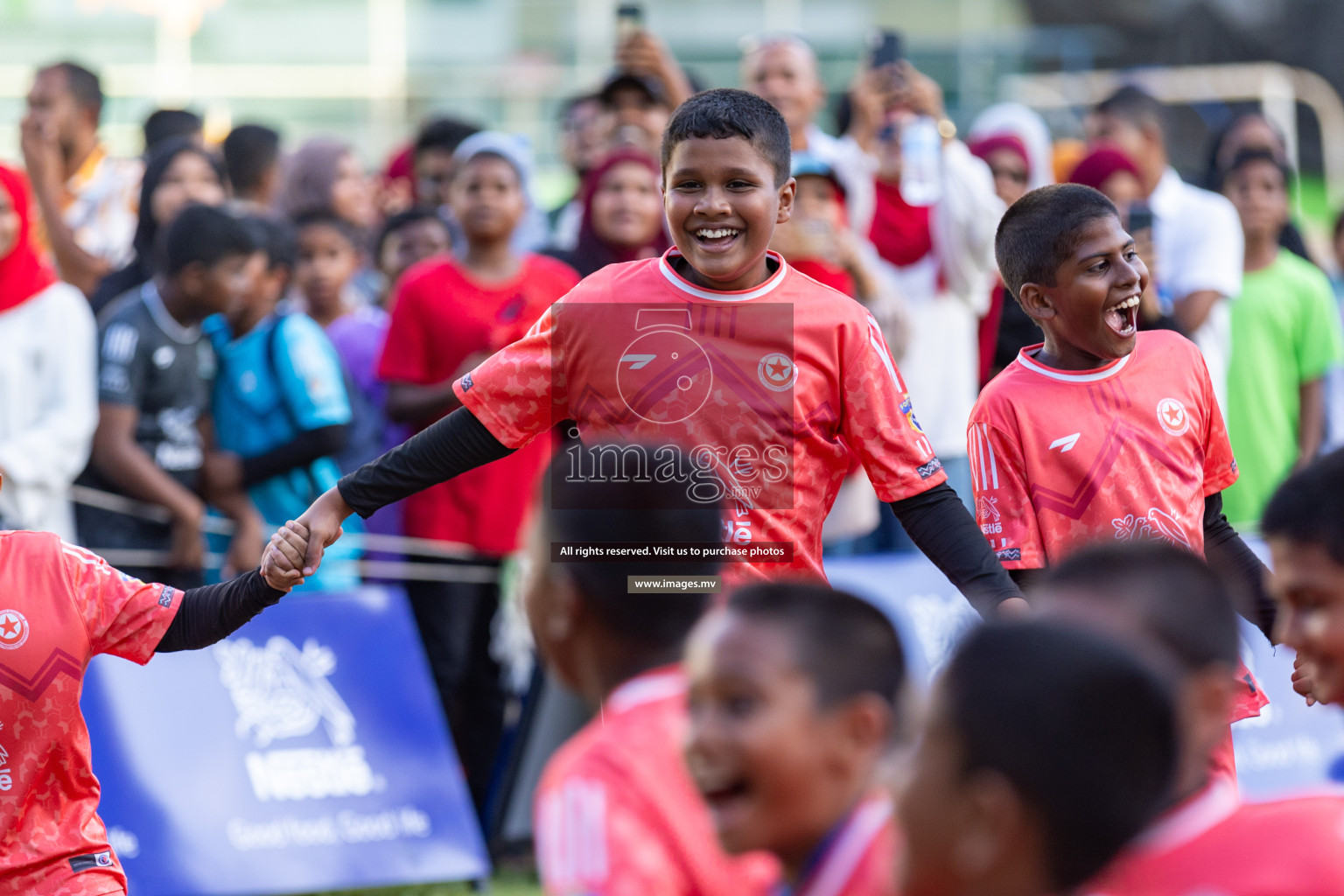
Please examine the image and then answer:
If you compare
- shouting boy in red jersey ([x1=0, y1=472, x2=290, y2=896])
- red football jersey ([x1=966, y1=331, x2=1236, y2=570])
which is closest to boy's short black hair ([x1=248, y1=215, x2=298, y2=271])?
shouting boy in red jersey ([x1=0, y1=472, x2=290, y2=896])

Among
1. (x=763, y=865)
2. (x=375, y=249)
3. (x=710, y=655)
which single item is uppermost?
(x=375, y=249)

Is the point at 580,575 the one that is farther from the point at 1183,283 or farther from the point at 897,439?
the point at 1183,283

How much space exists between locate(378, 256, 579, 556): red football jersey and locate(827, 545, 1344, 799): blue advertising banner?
1.32 m

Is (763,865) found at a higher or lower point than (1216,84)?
lower

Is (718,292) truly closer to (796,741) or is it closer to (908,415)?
(908,415)

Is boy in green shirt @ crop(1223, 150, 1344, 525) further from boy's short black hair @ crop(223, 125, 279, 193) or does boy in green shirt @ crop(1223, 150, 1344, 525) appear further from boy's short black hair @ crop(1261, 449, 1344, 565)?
boy's short black hair @ crop(1261, 449, 1344, 565)

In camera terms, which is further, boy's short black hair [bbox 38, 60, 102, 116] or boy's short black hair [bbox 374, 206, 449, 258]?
boy's short black hair [bbox 374, 206, 449, 258]

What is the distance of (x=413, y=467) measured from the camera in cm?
363

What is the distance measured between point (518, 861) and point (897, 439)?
334 cm

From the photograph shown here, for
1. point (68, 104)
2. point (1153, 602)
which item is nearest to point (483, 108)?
point (68, 104)

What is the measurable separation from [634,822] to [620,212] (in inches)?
171

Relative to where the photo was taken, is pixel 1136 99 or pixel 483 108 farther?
pixel 483 108

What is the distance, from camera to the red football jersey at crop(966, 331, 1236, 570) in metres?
3.75

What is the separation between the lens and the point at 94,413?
233 inches
